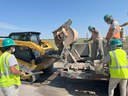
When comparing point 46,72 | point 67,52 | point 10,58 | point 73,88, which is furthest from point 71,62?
point 10,58

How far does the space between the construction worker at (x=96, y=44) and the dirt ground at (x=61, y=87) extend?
3.62 feet

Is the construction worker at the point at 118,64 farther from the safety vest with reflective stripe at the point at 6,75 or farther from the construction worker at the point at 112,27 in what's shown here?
the safety vest with reflective stripe at the point at 6,75

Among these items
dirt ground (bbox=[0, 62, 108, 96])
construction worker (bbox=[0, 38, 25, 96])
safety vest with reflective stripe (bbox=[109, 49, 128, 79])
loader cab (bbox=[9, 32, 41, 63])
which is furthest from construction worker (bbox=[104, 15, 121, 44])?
construction worker (bbox=[0, 38, 25, 96])

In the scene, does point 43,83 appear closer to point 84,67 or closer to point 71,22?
point 84,67

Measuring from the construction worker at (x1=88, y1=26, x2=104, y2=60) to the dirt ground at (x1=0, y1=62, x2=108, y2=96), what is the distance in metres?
1.10

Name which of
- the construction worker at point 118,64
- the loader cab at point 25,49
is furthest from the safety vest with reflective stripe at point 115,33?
the loader cab at point 25,49

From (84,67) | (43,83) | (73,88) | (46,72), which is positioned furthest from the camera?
(46,72)

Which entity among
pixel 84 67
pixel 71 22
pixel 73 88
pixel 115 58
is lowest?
pixel 73 88

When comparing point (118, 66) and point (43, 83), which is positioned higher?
point (118, 66)

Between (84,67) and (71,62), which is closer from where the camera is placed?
(84,67)

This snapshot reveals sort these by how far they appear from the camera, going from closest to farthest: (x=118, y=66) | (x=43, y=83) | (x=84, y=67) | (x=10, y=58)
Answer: (x=10, y=58), (x=118, y=66), (x=84, y=67), (x=43, y=83)

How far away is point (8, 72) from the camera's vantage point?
13.7 ft

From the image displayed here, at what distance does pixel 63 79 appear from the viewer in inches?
371

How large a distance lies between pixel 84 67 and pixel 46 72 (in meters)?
3.45
